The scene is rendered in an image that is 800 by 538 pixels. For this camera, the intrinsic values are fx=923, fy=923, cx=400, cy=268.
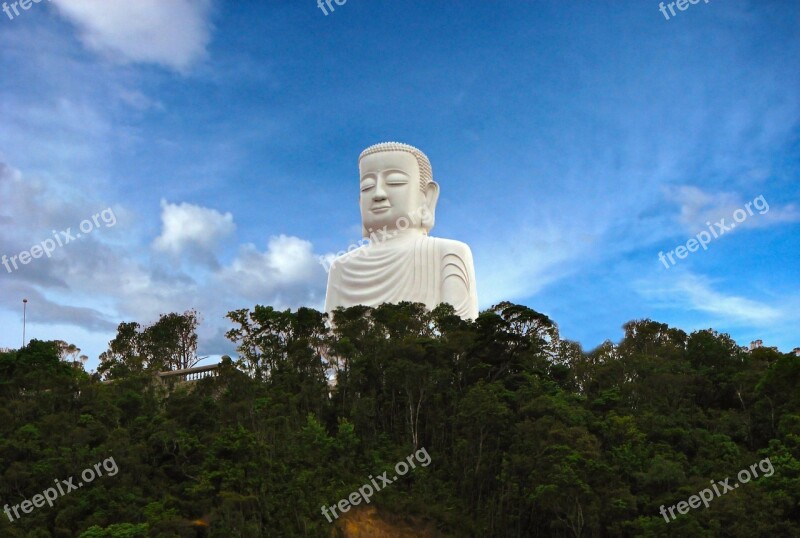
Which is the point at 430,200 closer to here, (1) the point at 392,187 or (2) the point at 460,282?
(1) the point at 392,187

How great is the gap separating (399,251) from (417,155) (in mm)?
2549

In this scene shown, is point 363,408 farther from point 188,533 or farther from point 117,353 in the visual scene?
point 117,353

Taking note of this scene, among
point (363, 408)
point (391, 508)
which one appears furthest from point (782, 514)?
point (363, 408)

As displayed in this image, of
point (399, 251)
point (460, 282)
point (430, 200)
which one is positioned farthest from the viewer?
point (430, 200)

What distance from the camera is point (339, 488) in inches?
603

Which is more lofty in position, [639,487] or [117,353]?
[117,353]

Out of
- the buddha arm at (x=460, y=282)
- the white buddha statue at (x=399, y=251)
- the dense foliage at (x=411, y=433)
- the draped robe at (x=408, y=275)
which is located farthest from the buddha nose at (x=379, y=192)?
the dense foliage at (x=411, y=433)

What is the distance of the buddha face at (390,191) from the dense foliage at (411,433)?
3647 mm

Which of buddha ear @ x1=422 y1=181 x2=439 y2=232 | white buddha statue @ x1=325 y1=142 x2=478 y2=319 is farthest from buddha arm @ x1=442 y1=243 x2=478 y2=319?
buddha ear @ x1=422 y1=181 x2=439 y2=232

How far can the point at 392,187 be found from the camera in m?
22.6

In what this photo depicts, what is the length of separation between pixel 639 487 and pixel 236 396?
740 centimetres

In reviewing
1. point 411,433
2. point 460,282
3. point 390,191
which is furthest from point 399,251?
point 411,433

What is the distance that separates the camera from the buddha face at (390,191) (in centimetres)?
2256

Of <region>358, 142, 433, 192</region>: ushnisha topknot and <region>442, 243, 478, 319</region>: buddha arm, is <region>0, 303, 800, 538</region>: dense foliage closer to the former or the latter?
<region>442, 243, 478, 319</region>: buddha arm
